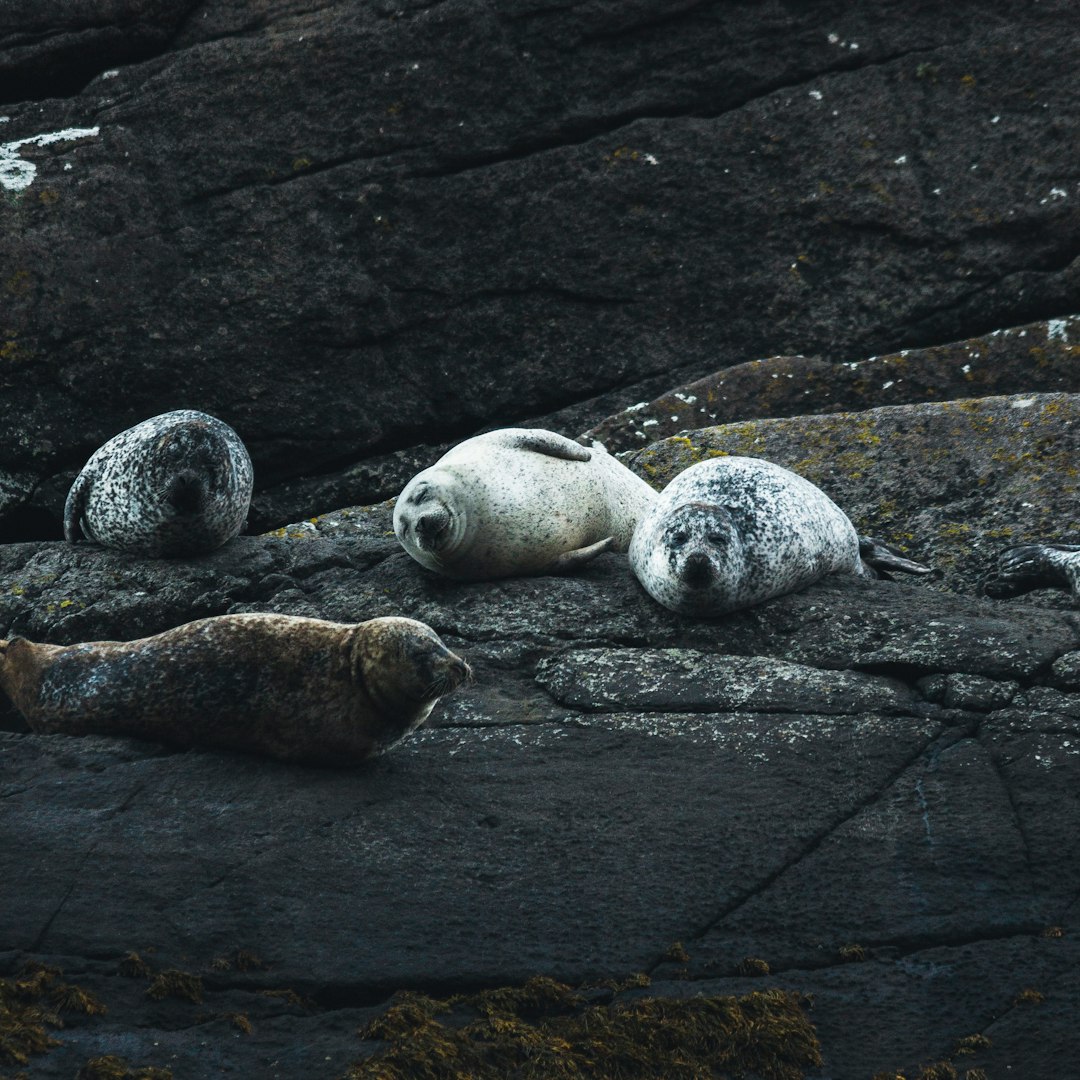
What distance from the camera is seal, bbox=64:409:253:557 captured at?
288 inches

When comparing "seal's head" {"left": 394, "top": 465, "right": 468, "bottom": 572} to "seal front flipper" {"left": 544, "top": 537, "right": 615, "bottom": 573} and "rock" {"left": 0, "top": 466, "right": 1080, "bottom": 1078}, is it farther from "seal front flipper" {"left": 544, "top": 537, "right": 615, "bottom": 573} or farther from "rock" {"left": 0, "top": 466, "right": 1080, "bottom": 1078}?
"rock" {"left": 0, "top": 466, "right": 1080, "bottom": 1078}

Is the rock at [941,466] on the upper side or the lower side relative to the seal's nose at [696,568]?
lower

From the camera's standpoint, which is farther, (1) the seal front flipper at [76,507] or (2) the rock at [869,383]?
(2) the rock at [869,383]

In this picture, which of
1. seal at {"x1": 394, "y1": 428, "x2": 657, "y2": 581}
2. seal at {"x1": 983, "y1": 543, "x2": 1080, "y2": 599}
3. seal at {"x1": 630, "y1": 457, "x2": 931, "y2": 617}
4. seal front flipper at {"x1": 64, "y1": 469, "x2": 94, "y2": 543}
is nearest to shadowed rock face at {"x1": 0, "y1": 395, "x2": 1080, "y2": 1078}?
seal at {"x1": 630, "y1": 457, "x2": 931, "y2": 617}

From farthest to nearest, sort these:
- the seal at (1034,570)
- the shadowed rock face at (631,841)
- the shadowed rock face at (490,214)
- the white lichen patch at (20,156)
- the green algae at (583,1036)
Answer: the white lichen patch at (20,156) → the shadowed rock face at (490,214) → the seal at (1034,570) → the shadowed rock face at (631,841) → the green algae at (583,1036)

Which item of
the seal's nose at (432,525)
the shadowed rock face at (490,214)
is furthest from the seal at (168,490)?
the shadowed rock face at (490,214)

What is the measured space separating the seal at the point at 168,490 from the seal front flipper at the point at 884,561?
2974mm

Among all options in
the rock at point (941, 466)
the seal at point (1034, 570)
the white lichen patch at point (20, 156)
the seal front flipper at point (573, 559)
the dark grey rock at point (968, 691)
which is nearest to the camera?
the dark grey rock at point (968, 691)

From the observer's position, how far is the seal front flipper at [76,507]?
25.2 feet

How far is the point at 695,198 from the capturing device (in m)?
10.6

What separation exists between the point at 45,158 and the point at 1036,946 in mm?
8801

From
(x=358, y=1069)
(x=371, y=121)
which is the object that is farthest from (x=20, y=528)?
(x=358, y=1069)

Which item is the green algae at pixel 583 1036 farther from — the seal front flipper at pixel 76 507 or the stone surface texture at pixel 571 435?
the seal front flipper at pixel 76 507

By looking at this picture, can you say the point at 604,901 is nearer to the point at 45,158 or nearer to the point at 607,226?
the point at 607,226
